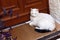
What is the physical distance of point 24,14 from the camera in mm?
1680

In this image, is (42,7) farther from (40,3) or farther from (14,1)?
(14,1)

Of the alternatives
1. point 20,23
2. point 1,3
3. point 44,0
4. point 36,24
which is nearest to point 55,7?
point 44,0

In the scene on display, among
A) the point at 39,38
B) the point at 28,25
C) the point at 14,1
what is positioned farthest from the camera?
the point at 28,25

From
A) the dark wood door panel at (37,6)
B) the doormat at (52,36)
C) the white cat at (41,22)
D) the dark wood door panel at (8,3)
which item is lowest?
the doormat at (52,36)

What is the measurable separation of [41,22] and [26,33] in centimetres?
21

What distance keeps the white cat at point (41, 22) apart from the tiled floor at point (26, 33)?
0.06 meters

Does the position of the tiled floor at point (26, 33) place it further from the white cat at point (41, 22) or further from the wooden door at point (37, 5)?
the wooden door at point (37, 5)

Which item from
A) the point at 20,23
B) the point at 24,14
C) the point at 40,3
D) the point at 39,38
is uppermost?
the point at 40,3

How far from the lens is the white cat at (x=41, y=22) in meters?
1.51

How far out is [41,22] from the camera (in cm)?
153

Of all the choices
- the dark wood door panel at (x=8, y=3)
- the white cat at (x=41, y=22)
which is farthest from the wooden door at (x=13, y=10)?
the white cat at (x=41, y=22)

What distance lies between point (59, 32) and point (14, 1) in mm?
605

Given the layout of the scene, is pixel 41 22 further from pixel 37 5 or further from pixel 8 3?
pixel 8 3

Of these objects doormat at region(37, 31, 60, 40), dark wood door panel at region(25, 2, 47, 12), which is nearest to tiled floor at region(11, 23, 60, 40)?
doormat at region(37, 31, 60, 40)
